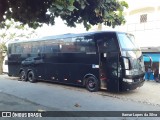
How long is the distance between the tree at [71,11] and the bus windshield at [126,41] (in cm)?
604

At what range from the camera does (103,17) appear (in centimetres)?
595

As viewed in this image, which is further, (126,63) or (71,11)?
(126,63)

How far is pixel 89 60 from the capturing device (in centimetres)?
1336

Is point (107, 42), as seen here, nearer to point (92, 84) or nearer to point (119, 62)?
point (119, 62)

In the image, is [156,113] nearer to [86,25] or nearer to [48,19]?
[86,25]

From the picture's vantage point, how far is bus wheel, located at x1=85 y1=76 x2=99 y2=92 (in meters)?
13.1

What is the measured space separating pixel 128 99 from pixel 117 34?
318cm

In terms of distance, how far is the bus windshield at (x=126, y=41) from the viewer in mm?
12366

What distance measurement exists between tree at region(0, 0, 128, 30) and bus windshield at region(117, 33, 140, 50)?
6037mm

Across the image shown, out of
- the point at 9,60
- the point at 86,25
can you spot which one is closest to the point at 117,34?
the point at 86,25

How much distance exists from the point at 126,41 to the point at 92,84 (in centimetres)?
279

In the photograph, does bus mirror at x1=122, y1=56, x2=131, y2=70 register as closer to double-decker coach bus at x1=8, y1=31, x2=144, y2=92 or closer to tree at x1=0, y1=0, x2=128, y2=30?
double-decker coach bus at x1=8, y1=31, x2=144, y2=92

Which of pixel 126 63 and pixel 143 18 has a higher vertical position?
pixel 143 18

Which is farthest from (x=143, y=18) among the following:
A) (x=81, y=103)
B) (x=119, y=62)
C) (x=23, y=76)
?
(x=81, y=103)
